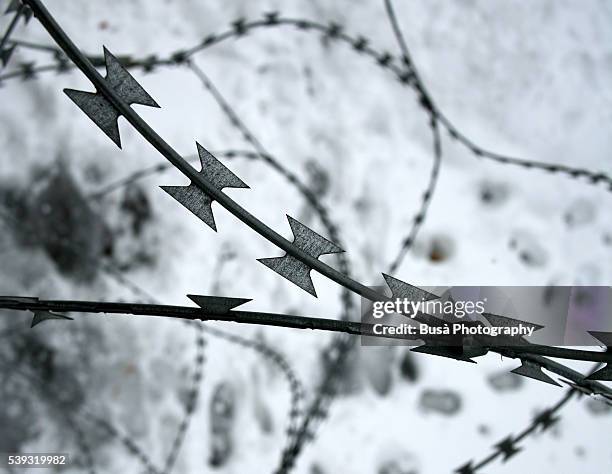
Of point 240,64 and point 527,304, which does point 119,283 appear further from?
point 527,304

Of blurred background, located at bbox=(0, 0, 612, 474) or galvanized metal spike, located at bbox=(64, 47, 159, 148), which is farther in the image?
blurred background, located at bbox=(0, 0, 612, 474)

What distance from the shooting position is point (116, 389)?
319cm

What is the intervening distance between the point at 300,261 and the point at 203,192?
0.75 ft

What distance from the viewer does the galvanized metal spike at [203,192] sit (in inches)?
48.6

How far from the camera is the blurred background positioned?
3.15m

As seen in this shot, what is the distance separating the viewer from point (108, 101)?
1212 millimetres

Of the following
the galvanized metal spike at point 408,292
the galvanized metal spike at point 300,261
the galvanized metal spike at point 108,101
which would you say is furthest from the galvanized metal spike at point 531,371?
the galvanized metal spike at point 108,101

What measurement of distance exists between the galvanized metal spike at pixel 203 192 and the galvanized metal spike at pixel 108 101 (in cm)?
15

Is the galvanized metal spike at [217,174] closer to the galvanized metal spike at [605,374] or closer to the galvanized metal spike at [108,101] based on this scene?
the galvanized metal spike at [108,101]

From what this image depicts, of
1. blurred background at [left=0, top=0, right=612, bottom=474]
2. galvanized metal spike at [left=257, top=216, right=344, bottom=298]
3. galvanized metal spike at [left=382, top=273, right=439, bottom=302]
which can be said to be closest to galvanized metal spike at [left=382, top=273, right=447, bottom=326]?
galvanized metal spike at [left=382, top=273, right=439, bottom=302]

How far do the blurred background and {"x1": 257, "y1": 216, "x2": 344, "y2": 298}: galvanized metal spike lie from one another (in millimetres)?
1821

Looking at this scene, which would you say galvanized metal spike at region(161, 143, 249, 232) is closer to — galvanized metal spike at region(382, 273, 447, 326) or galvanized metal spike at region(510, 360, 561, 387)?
galvanized metal spike at region(382, 273, 447, 326)

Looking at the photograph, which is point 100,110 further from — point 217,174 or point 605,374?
point 605,374

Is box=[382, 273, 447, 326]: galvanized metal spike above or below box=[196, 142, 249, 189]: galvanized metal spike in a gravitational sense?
below
